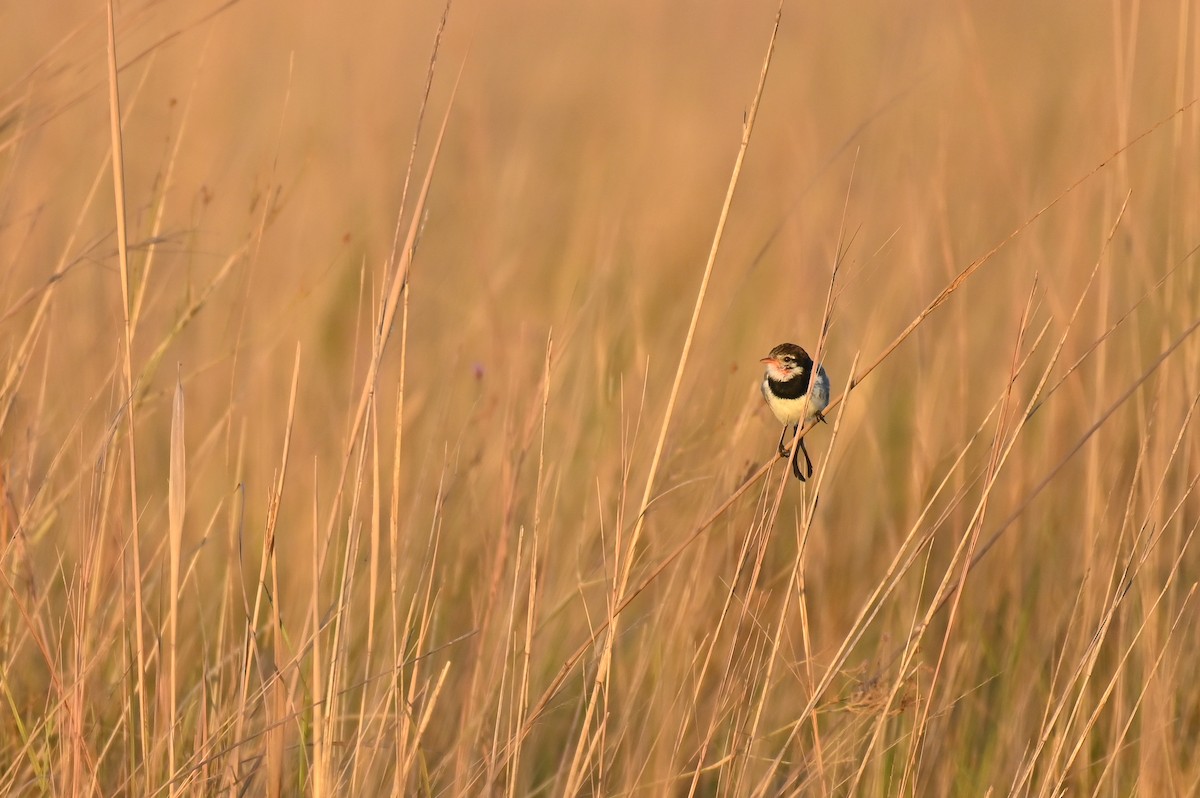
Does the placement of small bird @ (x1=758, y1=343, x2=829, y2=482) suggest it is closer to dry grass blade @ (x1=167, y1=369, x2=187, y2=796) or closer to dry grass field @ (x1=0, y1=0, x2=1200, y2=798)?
dry grass field @ (x1=0, y1=0, x2=1200, y2=798)

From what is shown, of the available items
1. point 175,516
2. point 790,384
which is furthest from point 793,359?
point 175,516

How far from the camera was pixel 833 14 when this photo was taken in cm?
589

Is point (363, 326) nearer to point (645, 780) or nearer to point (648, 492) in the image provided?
point (645, 780)

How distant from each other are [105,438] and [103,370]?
1.30m

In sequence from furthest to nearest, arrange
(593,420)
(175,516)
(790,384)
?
(593,420) < (790,384) < (175,516)

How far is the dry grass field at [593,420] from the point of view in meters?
1.61

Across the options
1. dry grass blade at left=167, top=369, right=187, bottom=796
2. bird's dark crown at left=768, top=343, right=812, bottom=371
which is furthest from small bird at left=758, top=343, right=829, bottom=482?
dry grass blade at left=167, top=369, right=187, bottom=796

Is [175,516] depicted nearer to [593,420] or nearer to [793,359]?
[793,359]

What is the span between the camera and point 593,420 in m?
3.15

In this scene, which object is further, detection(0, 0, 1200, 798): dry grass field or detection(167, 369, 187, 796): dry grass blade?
detection(0, 0, 1200, 798): dry grass field

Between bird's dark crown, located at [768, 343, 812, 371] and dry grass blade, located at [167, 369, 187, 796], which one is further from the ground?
dry grass blade, located at [167, 369, 187, 796]

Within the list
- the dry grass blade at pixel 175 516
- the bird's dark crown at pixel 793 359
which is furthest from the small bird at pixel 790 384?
the dry grass blade at pixel 175 516

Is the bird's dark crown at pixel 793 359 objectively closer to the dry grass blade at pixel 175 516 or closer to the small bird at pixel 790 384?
the small bird at pixel 790 384

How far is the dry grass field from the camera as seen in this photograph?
63.4 inches
